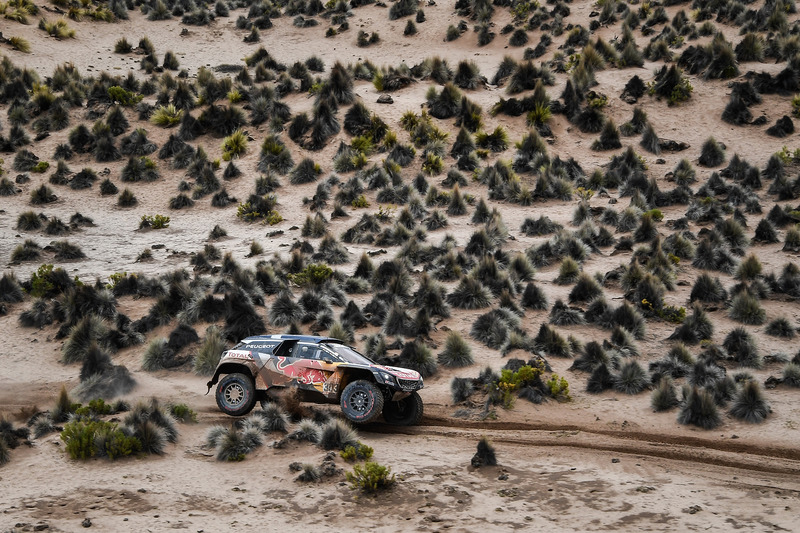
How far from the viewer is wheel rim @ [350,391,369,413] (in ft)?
43.6

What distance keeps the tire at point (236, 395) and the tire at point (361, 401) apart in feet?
5.87

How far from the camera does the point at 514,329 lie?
1881 centimetres

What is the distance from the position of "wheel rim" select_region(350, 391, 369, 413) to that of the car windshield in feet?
2.54

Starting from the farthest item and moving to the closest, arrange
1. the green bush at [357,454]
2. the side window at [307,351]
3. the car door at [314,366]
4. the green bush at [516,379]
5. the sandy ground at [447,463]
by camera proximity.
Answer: the green bush at [516,379]
the side window at [307,351]
the car door at [314,366]
the green bush at [357,454]
the sandy ground at [447,463]

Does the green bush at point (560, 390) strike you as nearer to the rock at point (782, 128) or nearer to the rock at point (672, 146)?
the rock at point (672, 146)

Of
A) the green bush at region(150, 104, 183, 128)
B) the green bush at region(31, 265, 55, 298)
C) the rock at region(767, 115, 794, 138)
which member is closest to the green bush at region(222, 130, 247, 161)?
the green bush at region(150, 104, 183, 128)

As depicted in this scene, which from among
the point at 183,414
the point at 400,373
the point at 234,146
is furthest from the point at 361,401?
the point at 234,146

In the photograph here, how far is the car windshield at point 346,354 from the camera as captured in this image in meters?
14.0

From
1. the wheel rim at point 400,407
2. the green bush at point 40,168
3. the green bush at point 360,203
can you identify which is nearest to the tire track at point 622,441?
the wheel rim at point 400,407

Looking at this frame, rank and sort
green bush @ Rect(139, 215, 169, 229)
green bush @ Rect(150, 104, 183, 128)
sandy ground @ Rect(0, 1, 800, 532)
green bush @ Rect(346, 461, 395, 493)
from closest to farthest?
sandy ground @ Rect(0, 1, 800, 532) → green bush @ Rect(346, 461, 395, 493) → green bush @ Rect(139, 215, 169, 229) → green bush @ Rect(150, 104, 183, 128)

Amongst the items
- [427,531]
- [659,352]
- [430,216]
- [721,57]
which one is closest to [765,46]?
[721,57]

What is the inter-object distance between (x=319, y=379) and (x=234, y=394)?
5.51 ft

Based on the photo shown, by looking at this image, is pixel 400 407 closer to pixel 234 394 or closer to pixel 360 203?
pixel 234 394

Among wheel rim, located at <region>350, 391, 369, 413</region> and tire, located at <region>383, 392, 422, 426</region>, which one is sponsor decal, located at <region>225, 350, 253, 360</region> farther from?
tire, located at <region>383, 392, 422, 426</region>
